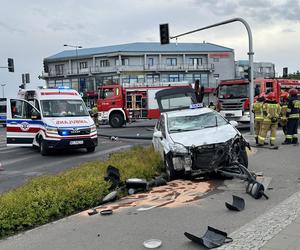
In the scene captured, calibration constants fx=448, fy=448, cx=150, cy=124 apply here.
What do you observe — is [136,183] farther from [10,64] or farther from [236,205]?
[10,64]

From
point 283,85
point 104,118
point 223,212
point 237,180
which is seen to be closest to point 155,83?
point 104,118

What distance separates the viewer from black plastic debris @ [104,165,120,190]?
7.89 metres

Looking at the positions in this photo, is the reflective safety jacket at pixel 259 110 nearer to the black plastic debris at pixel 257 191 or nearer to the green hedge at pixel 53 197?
the green hedge at pixel 53 197

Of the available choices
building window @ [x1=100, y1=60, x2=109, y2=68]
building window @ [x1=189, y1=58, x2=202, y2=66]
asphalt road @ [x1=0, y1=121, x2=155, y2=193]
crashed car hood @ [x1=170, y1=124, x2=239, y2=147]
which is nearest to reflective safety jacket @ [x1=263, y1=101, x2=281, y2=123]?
crashed car hood @ [x1=170, y1=124, x2=239, y2=147]

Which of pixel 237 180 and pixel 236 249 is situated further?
pixel 237 180

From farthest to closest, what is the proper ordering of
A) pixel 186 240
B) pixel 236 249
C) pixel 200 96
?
pixel 200 96 → pixel 186 240 → pixel 236 249

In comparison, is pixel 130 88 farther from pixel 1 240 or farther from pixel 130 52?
pixel 130 52

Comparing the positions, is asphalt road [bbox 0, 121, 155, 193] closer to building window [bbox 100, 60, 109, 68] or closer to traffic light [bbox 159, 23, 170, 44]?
traffic light [bbox 159, 23, 170, 44]

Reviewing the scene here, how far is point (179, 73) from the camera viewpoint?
82.9 meters

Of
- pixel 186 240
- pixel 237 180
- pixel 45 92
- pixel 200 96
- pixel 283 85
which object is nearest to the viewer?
pixel 186 240

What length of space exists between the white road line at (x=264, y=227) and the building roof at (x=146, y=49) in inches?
3002

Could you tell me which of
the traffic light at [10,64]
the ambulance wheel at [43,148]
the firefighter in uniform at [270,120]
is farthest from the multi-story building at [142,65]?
the ambulance wheel at [43,148]

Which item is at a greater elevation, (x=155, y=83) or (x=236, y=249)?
(x=155, y=83)

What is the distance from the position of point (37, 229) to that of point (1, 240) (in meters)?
0.53
